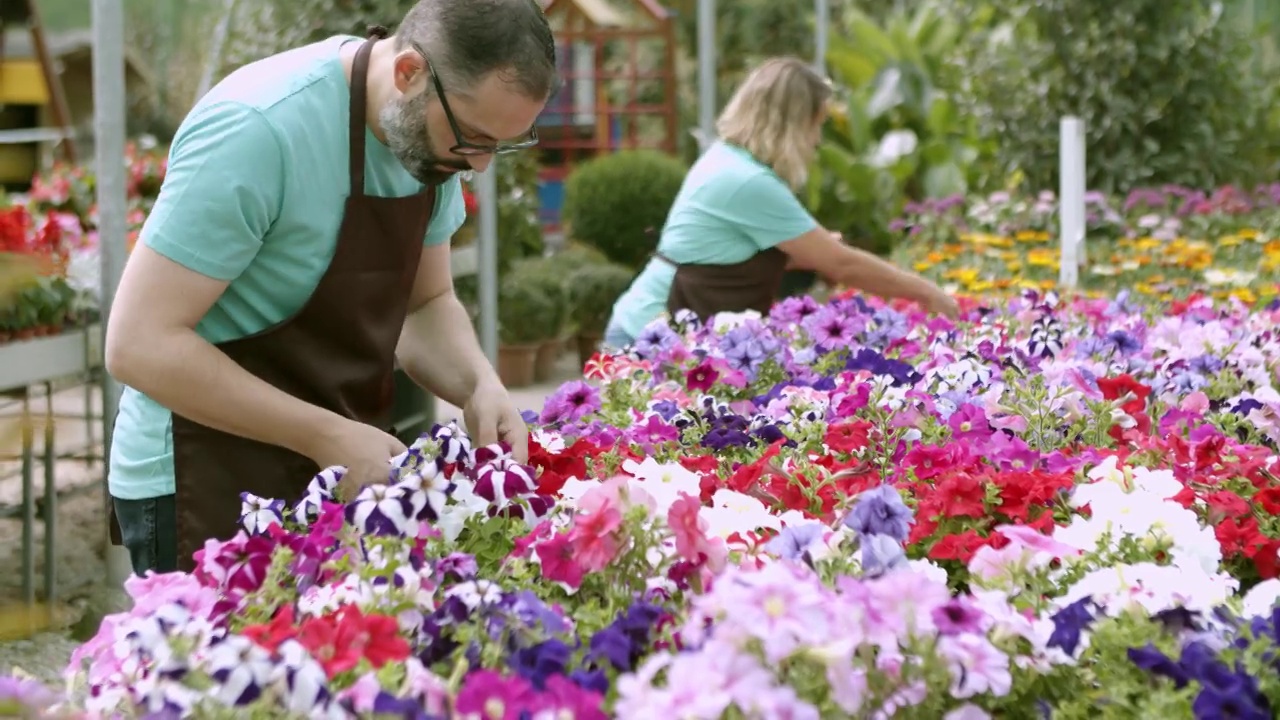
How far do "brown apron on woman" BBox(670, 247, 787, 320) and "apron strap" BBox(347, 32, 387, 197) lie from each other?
201 centimetres

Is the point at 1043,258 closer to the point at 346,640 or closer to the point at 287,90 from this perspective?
the point at 287,90

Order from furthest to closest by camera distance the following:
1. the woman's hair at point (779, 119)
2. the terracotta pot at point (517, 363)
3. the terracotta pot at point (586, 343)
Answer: the terracotta pot at point (586, 343) < the terracotta pot at point (517, 363) < the woman's hair at point (779, 119)

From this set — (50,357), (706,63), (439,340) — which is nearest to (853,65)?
(706,63)

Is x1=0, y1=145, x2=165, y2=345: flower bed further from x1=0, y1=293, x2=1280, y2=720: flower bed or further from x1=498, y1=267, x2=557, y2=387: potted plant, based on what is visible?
x1=498, y1=267, x2=557, y2=387: potted plant

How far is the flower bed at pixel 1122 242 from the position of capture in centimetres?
537

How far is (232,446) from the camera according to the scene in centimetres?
216

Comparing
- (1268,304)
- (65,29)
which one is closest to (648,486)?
(1268,304)

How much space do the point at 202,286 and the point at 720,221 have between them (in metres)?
2.31

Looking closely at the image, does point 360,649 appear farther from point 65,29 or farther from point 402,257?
point 65,29

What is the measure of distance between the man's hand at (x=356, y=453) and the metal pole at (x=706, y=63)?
602cm

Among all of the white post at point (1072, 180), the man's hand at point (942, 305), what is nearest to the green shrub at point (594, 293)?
the white post at point (1072, 180)

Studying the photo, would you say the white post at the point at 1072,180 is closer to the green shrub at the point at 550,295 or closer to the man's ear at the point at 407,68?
the man's ear at the point at 407,68

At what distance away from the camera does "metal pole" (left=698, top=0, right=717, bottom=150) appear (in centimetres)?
786

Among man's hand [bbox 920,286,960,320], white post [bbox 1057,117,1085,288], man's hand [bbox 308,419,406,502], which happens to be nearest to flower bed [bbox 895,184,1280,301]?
white post [bbox 1057,117,1085,288]
